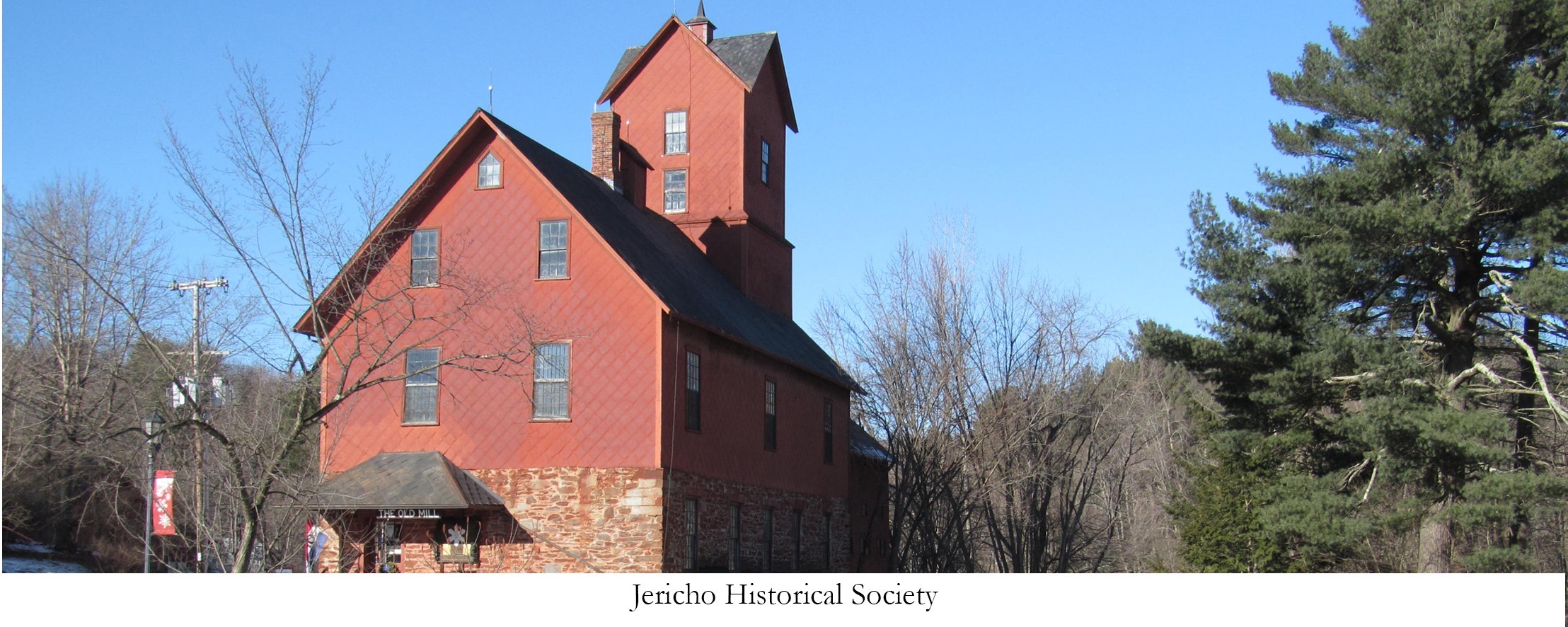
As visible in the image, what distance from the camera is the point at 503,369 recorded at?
23266mm

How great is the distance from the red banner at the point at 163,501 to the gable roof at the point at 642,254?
3744mm

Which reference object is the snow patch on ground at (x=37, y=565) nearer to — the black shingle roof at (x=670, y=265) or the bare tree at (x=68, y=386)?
the bare tree at (x=68, y=386)

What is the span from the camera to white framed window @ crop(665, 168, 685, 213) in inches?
1282

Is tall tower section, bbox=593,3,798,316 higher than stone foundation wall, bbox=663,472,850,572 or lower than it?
higher

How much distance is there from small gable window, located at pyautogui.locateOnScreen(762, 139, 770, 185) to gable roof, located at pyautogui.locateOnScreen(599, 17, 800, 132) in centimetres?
171

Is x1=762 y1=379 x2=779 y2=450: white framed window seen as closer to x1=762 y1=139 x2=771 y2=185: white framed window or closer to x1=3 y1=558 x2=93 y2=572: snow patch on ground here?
x1=762 y1=139 x2=771 y2=185: white framed window

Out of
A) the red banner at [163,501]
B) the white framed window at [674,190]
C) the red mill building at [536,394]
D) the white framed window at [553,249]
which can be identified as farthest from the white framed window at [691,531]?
the white framed window at [674,190]

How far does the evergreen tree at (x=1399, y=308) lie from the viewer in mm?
21984

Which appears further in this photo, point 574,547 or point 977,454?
point 977,454

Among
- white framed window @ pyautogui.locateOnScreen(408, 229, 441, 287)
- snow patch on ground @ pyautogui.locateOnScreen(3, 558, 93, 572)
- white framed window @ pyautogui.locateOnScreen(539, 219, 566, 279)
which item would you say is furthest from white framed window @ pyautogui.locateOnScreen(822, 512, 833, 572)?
snow patch on ground @ pyautogui.locateOnScreen(3, 558, 93, 572)

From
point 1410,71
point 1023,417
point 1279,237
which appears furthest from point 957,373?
point 1410,71

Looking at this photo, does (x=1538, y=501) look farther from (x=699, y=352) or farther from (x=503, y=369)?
(x=503, y=369)

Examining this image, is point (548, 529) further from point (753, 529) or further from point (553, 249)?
point (753, 529)

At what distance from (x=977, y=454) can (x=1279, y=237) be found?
1484cm
